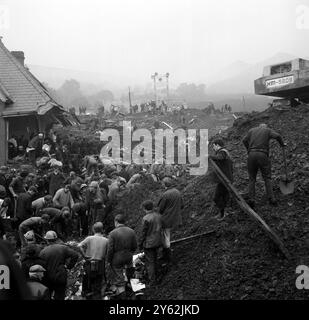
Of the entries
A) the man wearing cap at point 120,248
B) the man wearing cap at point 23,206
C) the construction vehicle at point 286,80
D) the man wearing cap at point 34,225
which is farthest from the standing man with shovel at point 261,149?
the man wearing cap at point 23,206

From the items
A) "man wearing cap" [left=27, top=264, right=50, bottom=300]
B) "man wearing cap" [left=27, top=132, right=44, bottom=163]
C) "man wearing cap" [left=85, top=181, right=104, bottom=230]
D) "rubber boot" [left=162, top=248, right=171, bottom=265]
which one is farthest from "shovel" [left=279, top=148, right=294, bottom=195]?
"man wearing cap" [left=27, top=132, right=44, bottom=163]

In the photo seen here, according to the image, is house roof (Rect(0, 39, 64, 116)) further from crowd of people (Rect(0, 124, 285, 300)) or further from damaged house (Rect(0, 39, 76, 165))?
crowd of people (Rect(0, 124, 285, 300))

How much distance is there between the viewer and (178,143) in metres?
23.5

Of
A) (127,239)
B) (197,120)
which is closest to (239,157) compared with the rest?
(127,239)

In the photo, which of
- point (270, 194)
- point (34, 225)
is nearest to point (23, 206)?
point (34, 225)

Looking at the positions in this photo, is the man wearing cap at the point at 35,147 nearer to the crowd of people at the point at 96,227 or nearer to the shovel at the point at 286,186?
the crowd of people at the point at 96,227

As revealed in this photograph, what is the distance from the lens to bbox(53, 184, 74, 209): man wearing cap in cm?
1210

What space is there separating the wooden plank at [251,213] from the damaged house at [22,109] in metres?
14.3

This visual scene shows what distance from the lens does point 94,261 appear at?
325 inches

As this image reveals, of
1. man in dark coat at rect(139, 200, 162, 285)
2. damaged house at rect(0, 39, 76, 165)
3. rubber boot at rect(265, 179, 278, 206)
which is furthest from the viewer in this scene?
damaged house at rect(0, 39, 76, 165)

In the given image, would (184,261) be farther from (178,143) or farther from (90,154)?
(178,143)

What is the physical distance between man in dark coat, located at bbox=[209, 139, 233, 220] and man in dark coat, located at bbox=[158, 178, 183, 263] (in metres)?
0.97

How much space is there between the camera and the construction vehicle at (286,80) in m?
13.5

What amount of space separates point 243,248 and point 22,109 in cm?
1648
